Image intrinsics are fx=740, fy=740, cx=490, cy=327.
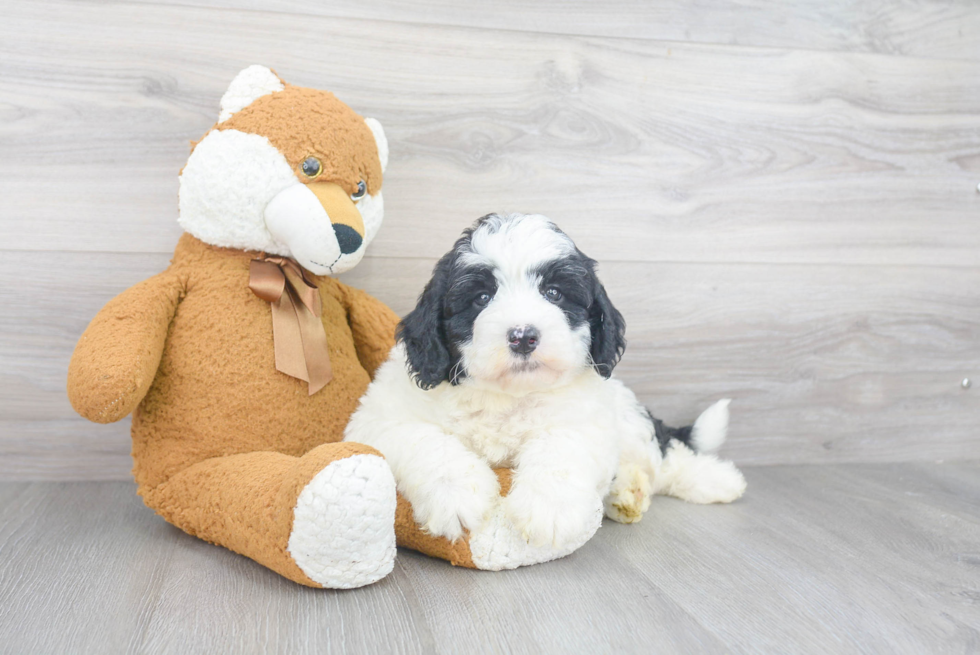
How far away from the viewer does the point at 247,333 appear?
146cm

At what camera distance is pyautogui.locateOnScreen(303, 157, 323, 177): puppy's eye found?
1.42m

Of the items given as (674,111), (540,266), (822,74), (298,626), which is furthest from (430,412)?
(822,74)

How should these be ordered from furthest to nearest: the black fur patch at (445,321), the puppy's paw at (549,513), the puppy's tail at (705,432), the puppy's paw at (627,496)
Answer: the puppy's tail at (705,432), the puppy's paw at (627,496), the black fur patch at (445,321), the puppy's paw at (549,513)

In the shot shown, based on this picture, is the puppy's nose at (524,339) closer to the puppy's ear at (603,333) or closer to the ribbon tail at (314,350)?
the puppy's ear at (603,333)

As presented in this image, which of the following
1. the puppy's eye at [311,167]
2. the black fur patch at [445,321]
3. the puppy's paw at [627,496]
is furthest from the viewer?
the puppy's paw at [627,496]

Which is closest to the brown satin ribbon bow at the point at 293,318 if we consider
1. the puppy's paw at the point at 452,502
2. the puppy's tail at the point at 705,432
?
the puppy's paw at the point at 452,502

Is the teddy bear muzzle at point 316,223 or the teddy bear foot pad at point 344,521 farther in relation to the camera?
the teddy bear muzzle at point 316,223

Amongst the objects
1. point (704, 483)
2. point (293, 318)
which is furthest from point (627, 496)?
point (293, 318)

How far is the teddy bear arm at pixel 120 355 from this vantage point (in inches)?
49.9

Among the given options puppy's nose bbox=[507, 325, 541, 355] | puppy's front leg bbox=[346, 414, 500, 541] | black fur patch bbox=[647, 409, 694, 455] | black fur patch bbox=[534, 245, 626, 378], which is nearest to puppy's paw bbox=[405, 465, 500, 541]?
puppy's front leg bbox=[346, 414, 500, 541]

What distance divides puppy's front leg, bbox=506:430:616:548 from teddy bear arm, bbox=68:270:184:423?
0.69 metres

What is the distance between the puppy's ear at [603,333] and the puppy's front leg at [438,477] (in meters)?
0.29

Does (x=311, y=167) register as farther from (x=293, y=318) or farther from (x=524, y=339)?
(x=524, y=339)

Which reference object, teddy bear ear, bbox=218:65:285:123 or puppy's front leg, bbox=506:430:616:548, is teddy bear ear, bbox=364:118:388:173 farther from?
puppy's front leg, bbox=506:430:616:548
